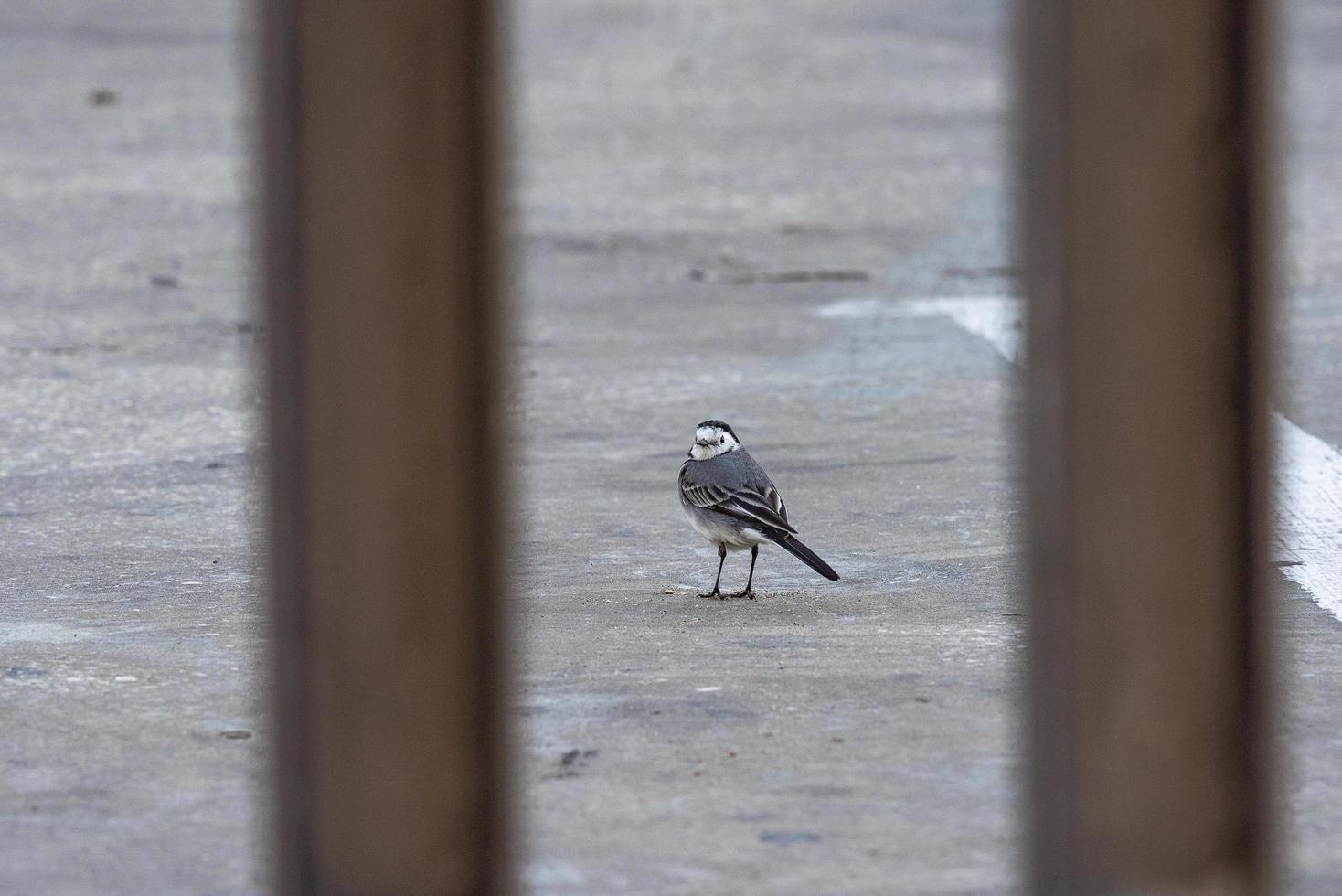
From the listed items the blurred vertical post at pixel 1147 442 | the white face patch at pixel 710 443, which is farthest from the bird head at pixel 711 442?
the blurred vertical post at pixel 1147 442

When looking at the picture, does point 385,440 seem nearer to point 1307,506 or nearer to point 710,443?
point 710,443

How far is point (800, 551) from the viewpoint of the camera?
6.84 m

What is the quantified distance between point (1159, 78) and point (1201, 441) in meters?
0.37

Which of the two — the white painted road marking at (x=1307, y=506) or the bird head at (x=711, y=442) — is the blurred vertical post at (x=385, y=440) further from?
the bird head at (x=711, y=442)

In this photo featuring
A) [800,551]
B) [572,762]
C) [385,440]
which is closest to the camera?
[385,440]

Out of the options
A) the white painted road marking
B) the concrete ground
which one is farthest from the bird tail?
the white painted road marking

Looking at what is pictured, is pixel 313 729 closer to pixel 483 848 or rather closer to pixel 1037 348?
pixel 483 848

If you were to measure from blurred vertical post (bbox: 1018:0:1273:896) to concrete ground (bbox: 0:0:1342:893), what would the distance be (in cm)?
96

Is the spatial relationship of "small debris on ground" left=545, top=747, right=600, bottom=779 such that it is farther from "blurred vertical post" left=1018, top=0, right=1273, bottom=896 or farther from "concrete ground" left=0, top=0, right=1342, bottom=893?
"blurred vertical post" left=1018, top=0, right=1273, bottom=896

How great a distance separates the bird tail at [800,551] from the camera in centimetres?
678

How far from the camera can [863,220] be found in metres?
15.2

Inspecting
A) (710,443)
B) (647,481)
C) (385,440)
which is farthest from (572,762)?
(647,481)

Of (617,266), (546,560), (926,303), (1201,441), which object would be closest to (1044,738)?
(1201,441)

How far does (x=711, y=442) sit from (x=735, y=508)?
0.44m
